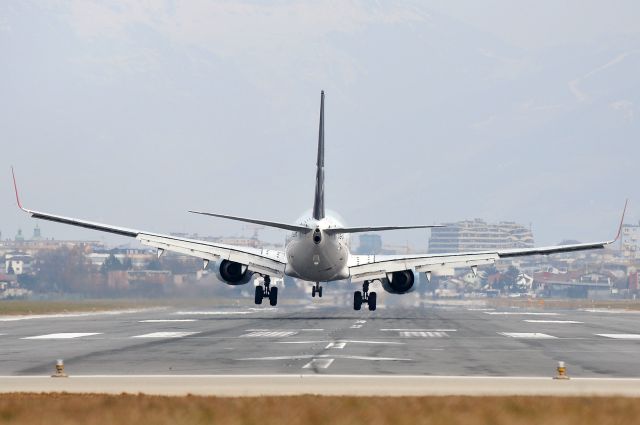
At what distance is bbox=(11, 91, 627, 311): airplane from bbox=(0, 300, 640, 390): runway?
13.3 feet

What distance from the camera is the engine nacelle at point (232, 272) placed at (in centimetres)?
8106

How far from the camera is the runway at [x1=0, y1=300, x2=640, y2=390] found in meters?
40.7

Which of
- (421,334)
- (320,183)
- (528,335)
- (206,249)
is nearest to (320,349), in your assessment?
(421,334)

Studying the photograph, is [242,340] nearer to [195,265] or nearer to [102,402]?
[102,402]

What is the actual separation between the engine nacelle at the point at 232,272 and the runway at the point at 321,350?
507 cm

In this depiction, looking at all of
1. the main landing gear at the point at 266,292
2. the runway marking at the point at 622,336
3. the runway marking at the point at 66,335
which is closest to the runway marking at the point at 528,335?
the runway marking at the point at 622,336

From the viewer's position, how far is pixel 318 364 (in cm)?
4244

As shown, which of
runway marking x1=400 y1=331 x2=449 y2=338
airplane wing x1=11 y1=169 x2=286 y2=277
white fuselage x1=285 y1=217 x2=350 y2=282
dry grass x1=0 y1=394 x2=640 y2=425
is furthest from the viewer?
airplane wing x1=11 y1=169 x2=286 y2=277

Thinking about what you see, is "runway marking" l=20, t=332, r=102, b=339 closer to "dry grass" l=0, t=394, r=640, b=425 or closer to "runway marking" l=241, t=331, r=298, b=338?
"runway marking" l=241, t=331, r=298, b=338

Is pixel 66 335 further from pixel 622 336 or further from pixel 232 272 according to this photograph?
pixel 622 336

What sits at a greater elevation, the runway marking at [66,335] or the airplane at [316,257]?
the airplane at [316,257]

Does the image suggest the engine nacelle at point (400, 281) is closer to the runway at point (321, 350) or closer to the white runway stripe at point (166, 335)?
the runway at point (321, 350)

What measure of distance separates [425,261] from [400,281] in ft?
7.48

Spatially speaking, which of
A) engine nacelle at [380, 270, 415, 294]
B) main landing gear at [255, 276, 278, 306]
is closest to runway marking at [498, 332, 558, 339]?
engine nacelle at [380, 270, 415, 294]
